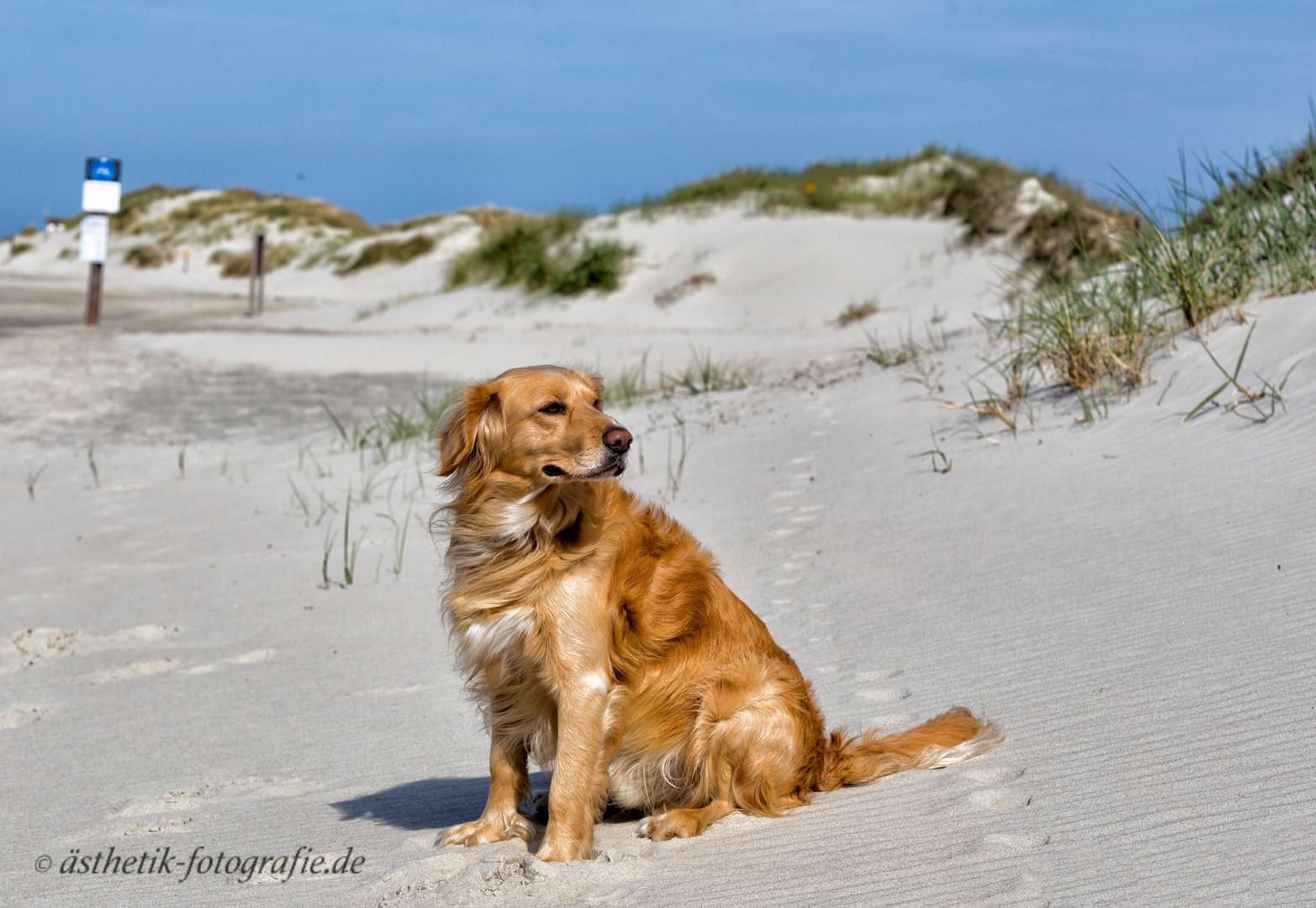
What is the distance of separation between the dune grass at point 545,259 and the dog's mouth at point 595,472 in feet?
68.6

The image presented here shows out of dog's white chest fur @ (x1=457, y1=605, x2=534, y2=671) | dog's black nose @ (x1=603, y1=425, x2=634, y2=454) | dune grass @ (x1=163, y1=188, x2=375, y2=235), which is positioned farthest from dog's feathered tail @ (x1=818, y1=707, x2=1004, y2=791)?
dune grass @ (x1=163, y1=188, x2=375, y2=235)

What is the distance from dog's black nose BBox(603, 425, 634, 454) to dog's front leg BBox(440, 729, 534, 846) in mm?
888

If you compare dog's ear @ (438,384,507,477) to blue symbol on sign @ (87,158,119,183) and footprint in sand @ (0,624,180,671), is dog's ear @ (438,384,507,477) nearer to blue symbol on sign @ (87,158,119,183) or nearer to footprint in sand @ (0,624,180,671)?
footprint in sand @ (0,624,180,671)

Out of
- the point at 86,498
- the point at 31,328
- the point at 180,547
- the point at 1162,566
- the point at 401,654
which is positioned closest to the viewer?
the point at 1162,566

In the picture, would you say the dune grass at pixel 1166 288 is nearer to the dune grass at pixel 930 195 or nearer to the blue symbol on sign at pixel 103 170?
the dune grass at pixel 930 195

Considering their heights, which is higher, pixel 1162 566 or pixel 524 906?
pixel 1162 566

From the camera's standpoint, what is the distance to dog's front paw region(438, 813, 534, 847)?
353 cm

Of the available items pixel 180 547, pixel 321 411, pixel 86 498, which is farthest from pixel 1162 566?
pixel 321 411

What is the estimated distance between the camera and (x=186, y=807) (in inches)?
164

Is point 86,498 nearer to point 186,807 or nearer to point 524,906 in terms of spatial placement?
point 186,807

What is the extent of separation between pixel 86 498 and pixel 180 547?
6.48 ft

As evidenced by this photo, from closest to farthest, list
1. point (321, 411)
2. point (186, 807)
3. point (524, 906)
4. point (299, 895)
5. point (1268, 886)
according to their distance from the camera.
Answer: point (1268, 886) < point (524, 906) < point (299, 895) < point (186, 807) < point (321, 411)

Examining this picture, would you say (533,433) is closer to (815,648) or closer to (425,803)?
(425,803)

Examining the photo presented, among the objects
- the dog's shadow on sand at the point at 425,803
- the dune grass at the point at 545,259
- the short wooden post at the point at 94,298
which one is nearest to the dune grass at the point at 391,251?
the dune grass at the point at 545,259
